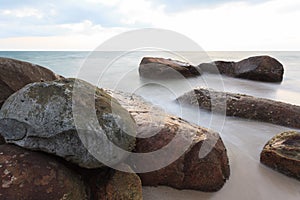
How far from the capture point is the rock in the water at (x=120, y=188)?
2113 mm

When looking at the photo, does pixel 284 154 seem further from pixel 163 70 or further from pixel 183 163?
pixel 163 70

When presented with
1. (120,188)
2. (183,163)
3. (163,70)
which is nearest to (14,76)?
(120,188)

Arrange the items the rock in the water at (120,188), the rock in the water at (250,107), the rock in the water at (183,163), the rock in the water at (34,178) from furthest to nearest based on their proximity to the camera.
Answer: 1. the rock in the water at (250,107)
2. the rock in the water at (183,163)
3. the rock in the water at (120,188)
4. the rock in the water at (34,178)

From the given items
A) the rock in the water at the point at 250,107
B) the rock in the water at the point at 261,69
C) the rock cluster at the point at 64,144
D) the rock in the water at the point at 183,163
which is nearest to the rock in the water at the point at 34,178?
the rock cluster at the point at 64,144

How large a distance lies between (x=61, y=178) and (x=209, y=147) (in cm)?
149

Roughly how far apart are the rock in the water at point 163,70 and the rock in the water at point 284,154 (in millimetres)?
6154

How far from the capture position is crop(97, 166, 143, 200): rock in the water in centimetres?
211

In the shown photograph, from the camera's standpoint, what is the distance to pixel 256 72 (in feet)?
29.9

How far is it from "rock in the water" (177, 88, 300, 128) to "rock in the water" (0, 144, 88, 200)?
3379mm

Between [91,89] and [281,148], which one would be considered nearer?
[91,89]

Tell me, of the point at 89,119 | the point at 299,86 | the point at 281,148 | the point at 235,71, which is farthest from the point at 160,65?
the point at 89,119

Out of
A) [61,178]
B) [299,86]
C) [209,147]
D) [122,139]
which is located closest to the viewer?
[61,178]

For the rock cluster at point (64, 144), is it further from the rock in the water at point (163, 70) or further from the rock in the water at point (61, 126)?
the rock in the water at point (163, 70)

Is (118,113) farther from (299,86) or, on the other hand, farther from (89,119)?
(299,86)
